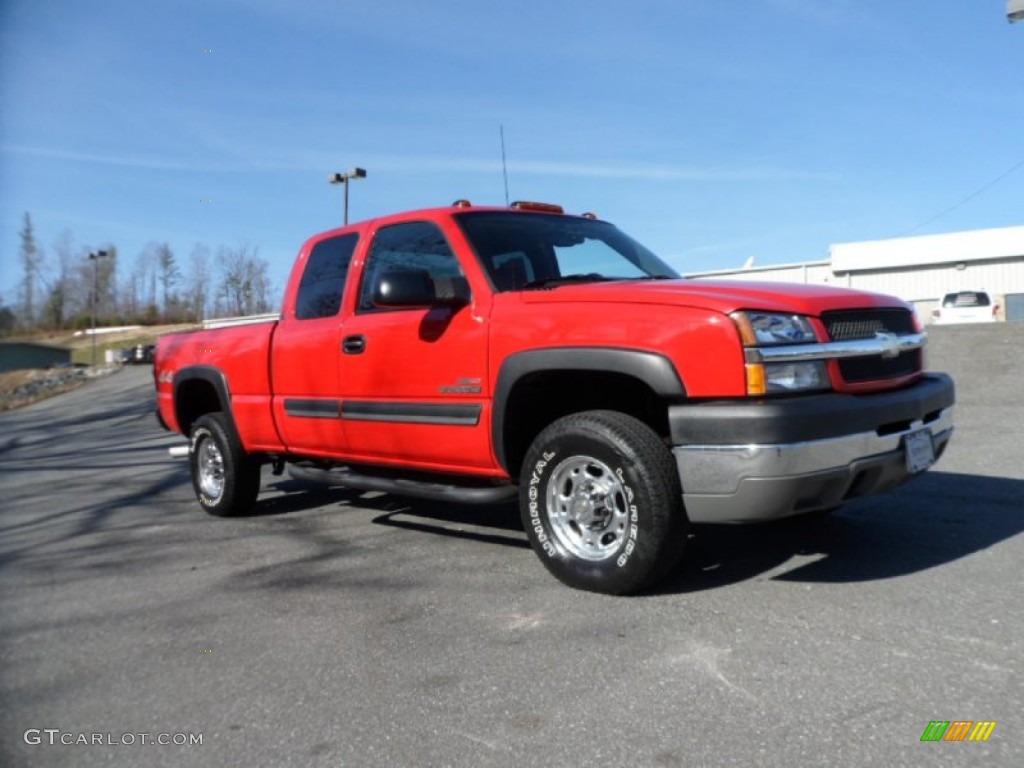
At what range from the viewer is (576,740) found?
8.38ft

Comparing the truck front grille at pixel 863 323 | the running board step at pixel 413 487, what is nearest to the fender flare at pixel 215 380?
the running board step at pixel 413 487

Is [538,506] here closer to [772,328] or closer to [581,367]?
[581,367]

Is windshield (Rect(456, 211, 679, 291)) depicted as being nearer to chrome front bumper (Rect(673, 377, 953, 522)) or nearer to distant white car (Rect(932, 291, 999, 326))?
chrome front bumper (Rect(673, 377, 953, 522))

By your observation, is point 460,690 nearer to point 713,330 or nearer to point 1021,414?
point 713,330

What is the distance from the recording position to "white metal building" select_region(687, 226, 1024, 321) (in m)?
33.1

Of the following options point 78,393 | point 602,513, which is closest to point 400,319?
point 602,513

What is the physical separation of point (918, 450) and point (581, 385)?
5.21 feet

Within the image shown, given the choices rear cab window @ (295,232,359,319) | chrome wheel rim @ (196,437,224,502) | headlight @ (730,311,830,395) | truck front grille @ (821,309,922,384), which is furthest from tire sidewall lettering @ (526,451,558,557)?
chrome wheel rim @ (196,437,224,502)

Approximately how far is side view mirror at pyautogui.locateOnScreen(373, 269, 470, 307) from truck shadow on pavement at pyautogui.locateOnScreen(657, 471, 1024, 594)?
5.96 ft

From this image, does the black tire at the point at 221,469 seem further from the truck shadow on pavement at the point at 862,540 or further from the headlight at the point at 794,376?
the headlight at the point at 794,376

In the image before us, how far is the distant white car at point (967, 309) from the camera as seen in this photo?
23688 mm

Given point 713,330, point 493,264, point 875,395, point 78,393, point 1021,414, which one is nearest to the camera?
point 713,330

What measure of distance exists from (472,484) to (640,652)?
6.16 feet

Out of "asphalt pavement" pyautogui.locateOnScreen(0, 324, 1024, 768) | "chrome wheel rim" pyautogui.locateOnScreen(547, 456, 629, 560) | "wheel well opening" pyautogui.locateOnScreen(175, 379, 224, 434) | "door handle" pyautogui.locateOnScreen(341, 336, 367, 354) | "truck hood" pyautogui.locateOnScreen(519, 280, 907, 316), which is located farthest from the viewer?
"wheel well opening" pyautogui.locateOnScreen(175, 379, 224, 434)
